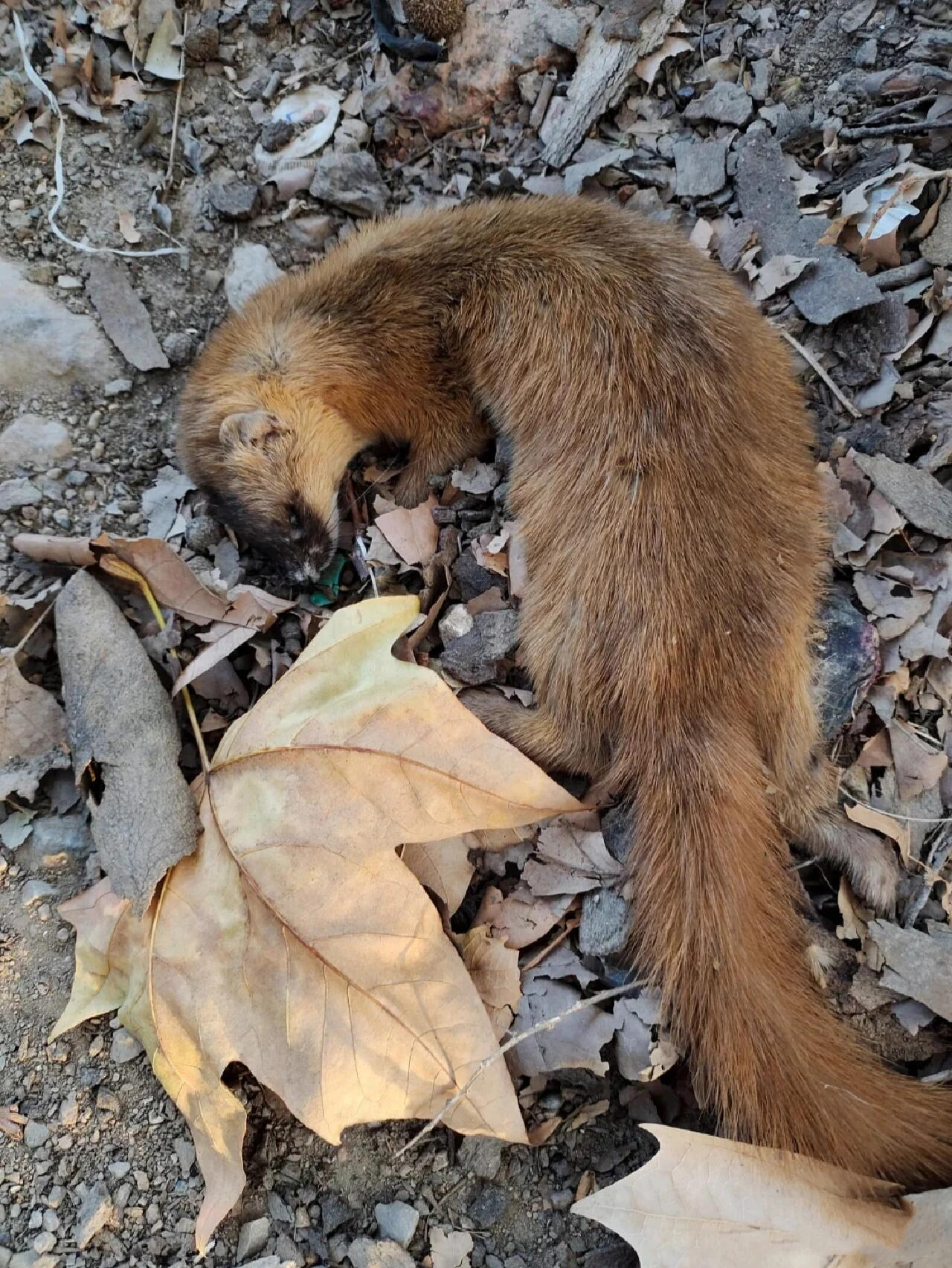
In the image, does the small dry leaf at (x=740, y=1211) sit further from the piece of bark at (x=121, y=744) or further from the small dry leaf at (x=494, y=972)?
the piece of bark at (x=121, y=744)

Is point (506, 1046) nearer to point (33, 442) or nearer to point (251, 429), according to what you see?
point (251, 429)

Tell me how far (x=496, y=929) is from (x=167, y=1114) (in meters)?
0.99

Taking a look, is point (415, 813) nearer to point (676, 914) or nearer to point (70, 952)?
point (676, 914)

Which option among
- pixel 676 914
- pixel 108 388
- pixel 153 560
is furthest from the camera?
pixel 108 388

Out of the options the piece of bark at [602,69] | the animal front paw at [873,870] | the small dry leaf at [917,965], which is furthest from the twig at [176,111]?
the small dry leaf at [917,965]

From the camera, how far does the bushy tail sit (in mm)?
2184

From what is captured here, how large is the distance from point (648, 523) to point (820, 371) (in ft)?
3.65

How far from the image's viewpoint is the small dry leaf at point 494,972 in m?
2.48

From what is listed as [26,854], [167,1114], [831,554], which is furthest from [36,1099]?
[831,554]

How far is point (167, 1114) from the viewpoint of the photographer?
2395 mm

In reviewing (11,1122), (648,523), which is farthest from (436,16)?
(11,1122)

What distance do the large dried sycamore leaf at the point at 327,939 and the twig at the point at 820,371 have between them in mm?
1886

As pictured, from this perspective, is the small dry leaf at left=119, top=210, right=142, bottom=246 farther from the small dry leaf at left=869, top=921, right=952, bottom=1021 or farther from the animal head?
the small dry leaf at left=869, top=921, right=952, bottom=1021

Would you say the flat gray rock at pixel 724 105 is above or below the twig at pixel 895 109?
below
